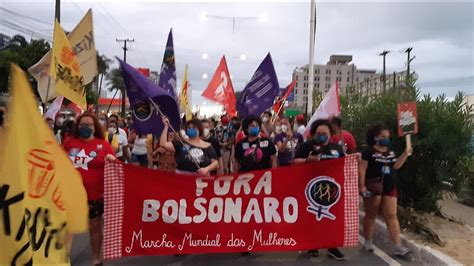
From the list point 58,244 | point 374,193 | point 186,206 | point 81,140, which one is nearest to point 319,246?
point 374,193

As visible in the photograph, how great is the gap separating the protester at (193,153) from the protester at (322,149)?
3.59ft

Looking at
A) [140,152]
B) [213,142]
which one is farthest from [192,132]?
[140,152]

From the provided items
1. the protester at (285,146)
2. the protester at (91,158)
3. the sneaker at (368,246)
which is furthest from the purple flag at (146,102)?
the protester at (285,146)

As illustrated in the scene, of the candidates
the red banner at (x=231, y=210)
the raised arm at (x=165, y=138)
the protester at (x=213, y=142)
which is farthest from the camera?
the protester at (x=213, y=142)

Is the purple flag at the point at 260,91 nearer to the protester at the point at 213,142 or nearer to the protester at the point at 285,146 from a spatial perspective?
the protester at the point at 285,146

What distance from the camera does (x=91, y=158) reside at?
16.8ft

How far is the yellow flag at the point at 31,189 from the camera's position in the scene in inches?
92.2

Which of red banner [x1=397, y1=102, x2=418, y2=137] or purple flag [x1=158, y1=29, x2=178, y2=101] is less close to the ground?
purple flag [x1=158, y1=29, x2=178, y2=101]

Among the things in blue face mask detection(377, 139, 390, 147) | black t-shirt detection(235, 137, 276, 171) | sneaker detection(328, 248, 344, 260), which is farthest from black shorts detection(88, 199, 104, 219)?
blue face mask detection(377, 139, 390, 147)

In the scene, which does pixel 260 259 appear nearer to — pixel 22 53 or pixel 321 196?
pixel 321 196

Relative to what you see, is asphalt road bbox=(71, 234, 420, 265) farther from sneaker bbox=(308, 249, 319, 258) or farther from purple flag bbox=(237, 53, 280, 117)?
purple flag bbox=(237, 53, 280, 117)

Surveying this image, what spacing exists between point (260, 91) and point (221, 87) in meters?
1.97

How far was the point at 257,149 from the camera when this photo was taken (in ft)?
21.2

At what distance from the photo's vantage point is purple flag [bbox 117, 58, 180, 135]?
5.76 metres
